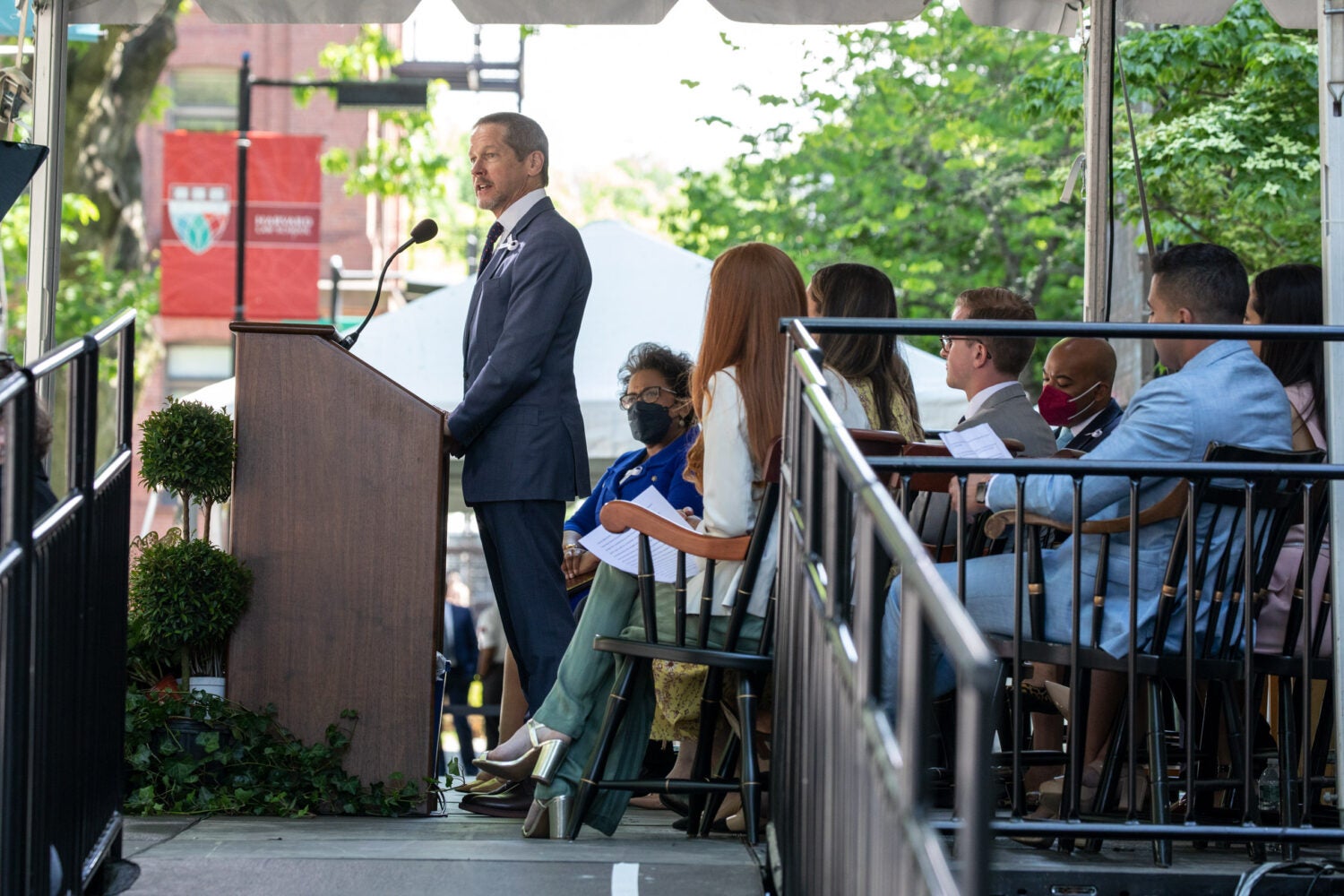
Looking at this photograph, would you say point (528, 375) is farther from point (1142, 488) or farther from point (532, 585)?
point (1142, 488)

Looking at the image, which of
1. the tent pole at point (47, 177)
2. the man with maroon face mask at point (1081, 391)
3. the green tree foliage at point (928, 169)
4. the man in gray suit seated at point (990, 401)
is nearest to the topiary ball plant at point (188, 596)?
the tent pole at point (47, 177)

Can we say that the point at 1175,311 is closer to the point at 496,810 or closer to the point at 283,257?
the point at 496,810

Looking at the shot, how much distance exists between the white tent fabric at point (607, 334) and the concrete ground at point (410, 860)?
628 centimetres

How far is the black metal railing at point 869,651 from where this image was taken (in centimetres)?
197

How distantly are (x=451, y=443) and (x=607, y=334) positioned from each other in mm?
6169

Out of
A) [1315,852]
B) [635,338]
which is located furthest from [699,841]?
[635,338]

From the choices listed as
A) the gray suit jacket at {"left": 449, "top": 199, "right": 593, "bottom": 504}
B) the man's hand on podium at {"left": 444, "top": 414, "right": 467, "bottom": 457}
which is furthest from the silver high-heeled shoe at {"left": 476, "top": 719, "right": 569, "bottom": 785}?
the man's hand on podium at {"left": 444, "top": 414, "right": 467, "bottom": 457}

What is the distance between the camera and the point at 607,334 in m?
11.7

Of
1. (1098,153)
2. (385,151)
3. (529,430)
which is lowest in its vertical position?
(529,430)

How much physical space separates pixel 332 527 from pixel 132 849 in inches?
50.7

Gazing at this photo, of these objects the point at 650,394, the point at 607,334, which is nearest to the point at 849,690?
the point at 650,394

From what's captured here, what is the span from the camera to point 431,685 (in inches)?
215

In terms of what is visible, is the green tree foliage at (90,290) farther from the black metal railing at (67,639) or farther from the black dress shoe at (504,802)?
the black metal railing at (67,639)

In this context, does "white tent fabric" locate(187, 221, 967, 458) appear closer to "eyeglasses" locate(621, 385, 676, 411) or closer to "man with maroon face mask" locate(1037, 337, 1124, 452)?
"man with maroon face mask" locate(1037, 337, 1124, 452)
